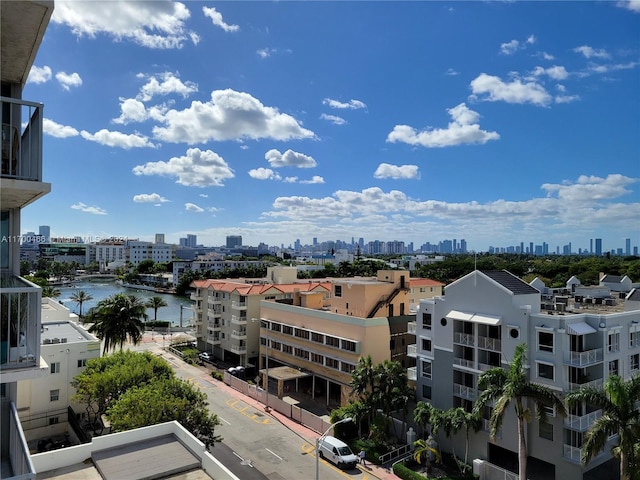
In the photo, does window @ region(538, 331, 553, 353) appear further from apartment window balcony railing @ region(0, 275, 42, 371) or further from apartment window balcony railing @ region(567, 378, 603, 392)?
apartment window balcony railing @ region(0, 275, 42, 371)

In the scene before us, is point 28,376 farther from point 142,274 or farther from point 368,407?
point 142,274

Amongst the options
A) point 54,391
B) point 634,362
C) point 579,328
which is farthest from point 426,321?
point 54,391

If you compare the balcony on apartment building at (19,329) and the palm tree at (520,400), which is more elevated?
the balcony on apartment building at (19,329)

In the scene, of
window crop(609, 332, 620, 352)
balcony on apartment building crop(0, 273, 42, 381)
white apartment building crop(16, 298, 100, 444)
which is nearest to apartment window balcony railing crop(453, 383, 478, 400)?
window crop(609, 332, 620, 352)

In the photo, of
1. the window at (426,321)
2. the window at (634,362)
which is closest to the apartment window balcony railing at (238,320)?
the window at (426,321)

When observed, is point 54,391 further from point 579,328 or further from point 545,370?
point 579,328

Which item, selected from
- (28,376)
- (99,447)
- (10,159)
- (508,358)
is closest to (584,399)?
(508,358)

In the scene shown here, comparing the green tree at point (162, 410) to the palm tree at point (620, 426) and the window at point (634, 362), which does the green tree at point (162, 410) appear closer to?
the palm tree at point (620, 426)
